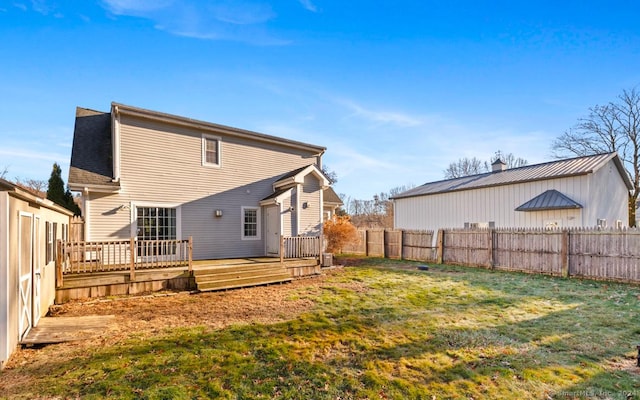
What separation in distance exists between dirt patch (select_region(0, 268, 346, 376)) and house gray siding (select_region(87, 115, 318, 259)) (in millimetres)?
3756

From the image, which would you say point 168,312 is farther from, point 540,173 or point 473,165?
point 473,165

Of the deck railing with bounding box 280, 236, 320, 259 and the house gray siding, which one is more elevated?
the house gray siding

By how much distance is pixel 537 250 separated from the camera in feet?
41.1

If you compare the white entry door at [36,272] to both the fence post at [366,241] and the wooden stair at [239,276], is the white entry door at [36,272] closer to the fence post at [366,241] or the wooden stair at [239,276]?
the wooden stair at [239,276]

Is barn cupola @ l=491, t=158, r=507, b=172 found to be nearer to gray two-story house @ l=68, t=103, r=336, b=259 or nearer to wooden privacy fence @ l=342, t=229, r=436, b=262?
wooden privacy fence @ l=342, t=229, r=436, b=262

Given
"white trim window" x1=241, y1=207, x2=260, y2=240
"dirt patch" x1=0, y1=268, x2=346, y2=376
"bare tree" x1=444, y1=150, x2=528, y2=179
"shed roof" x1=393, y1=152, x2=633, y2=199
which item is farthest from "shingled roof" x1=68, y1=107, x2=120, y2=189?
"bare tree" x1=444, y1=150, x2=528, y2=179

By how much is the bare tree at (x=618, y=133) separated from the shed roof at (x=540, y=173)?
8885 millimetres

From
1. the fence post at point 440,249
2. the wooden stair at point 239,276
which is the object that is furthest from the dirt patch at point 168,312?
the fence post at point 440,249

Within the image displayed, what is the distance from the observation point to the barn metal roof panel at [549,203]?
47.1ft

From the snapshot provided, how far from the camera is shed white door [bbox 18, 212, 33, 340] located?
4.81m

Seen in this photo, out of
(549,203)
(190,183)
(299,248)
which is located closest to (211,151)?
(190,183)

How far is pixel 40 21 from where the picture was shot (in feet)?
33.7

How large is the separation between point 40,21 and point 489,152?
4280 cm

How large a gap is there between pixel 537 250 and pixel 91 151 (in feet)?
56.9
